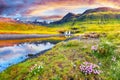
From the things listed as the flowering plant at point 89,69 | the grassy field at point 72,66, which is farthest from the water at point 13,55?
the flowering plant at point 89,69

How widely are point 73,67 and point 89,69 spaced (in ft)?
3.07

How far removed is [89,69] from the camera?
17.1m

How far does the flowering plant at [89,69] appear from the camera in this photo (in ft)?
55.5

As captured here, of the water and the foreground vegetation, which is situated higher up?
the foreground vegetation

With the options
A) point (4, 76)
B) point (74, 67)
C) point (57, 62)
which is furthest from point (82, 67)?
point (4, 76)

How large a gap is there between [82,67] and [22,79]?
3.47 m

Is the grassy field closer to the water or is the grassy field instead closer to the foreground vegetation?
the foreground vegetation

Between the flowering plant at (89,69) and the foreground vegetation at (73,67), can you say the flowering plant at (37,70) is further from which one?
the flowering plant at (89,69)

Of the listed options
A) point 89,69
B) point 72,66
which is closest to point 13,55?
point 72,66

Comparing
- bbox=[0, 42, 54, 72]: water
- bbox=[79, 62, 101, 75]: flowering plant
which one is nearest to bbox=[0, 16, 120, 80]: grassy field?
bbox=[79, 62, 101, 75]: flowering plant

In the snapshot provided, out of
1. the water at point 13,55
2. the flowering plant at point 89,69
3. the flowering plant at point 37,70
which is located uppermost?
the flowering plant at point 37,70

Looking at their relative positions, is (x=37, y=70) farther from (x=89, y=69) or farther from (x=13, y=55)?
(x=13, y=55)

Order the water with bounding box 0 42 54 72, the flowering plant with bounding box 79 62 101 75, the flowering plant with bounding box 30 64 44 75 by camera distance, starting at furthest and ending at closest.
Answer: the water with bounding box 0 42 54 72
the flowering plant with bounding box 79 62 101 75
the flowering plant with bounding box 30 64 44 75

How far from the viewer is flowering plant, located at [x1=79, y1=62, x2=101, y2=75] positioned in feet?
55.5
